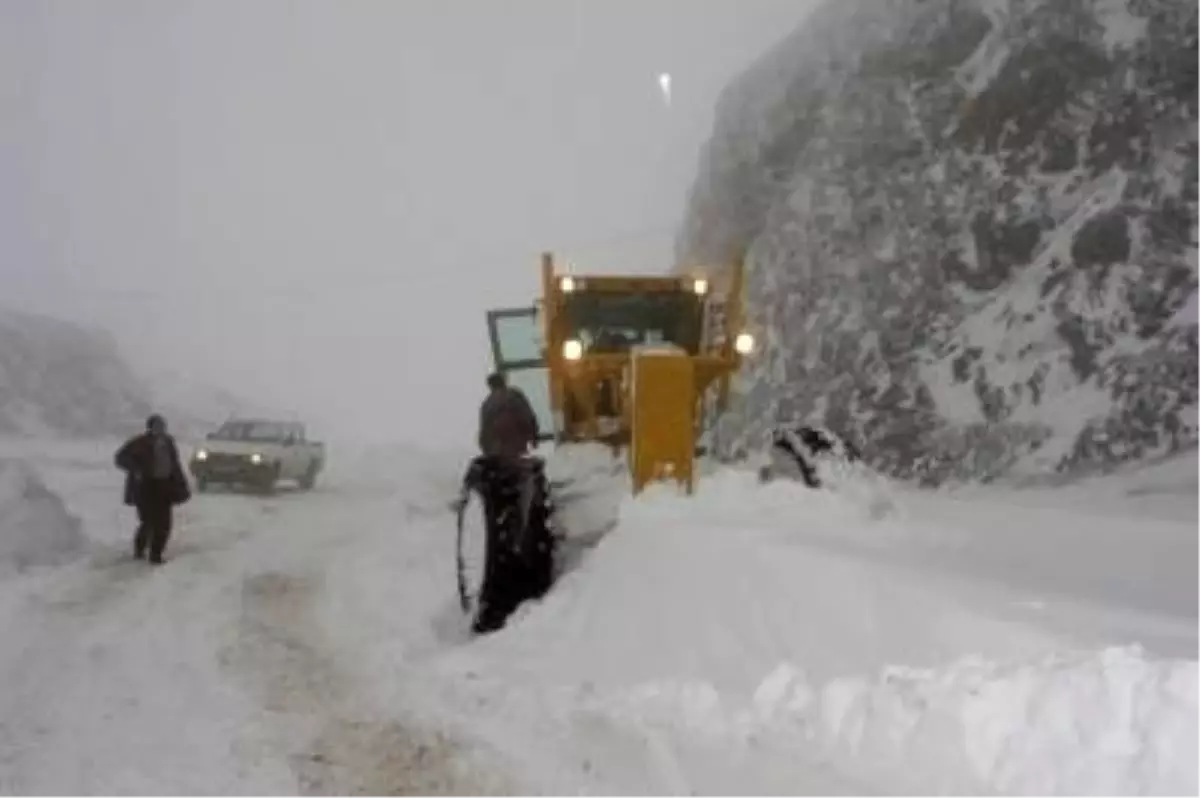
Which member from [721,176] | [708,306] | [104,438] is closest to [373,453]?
[104,438]

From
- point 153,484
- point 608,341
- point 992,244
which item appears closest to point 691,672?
point 608,341

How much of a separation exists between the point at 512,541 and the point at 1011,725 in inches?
167

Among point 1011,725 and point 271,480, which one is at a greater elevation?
point 1011,725

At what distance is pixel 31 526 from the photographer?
12.6 metres

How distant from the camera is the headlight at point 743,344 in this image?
1109 cm

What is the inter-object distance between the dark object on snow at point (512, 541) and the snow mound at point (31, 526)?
6.10 metres

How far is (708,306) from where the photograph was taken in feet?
39.1

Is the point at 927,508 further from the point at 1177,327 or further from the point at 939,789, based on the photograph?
the point at 1177,327

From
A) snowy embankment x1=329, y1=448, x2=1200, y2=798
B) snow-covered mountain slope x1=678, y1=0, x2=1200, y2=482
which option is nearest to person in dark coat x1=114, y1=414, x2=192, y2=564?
snowy embankment x1=329, y1=448, x2=1200, y2=798

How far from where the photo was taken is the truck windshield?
11.6 meters

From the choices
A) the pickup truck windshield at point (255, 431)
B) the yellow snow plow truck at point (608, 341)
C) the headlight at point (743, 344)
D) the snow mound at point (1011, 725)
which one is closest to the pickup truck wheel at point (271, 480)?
the pickup truck windshield at point (255, 431)

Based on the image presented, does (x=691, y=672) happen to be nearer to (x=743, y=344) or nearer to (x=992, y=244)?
(x=743, y=344)

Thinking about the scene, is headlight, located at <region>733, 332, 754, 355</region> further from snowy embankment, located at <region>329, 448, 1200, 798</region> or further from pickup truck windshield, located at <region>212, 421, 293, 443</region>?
pickup truck windshield, located at <region>212, 421, 293, 443</region>

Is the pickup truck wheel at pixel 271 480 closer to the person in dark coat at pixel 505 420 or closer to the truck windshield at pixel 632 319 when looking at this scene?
the person in dark coat at pixel 505 420
